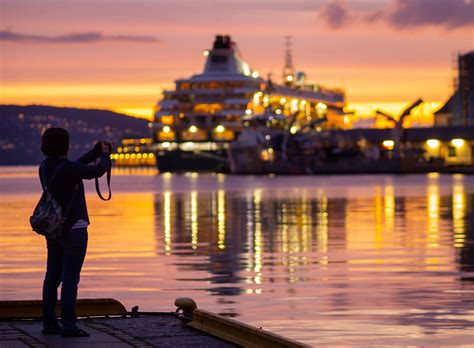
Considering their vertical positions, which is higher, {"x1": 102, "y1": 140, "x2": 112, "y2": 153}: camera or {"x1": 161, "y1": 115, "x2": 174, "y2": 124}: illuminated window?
{"x1": 161, "y1": 115, "x2": 174, "y2": 124}: illuminated window

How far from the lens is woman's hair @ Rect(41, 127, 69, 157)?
10.7 m

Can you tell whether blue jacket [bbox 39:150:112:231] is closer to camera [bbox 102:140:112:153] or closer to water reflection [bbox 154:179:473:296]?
camera [bbox 102:140:112:153]

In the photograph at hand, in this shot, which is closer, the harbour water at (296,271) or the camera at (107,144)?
the camera at (107,144)

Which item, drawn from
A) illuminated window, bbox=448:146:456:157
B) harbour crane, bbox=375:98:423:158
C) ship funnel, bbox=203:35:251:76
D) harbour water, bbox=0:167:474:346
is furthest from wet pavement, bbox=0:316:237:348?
ship funnel, bbox=203:35:251:76

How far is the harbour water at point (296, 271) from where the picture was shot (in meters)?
13.5

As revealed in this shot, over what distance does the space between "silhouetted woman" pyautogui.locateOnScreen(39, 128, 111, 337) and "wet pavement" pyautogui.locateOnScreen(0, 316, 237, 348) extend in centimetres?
23

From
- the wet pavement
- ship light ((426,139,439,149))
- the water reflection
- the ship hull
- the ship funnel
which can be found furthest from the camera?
the ship funnel

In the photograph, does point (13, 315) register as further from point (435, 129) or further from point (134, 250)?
point (435, 129)

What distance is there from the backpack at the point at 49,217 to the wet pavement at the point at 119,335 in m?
0.76

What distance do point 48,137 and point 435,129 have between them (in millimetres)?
161484

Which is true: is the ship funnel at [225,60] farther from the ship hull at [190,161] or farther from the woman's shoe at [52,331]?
the woman's shoe at [52,331]

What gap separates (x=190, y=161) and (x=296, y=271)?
487 feet

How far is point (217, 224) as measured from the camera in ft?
117

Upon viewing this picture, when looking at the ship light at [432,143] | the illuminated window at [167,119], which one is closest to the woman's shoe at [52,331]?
the ship light at [432,143]
